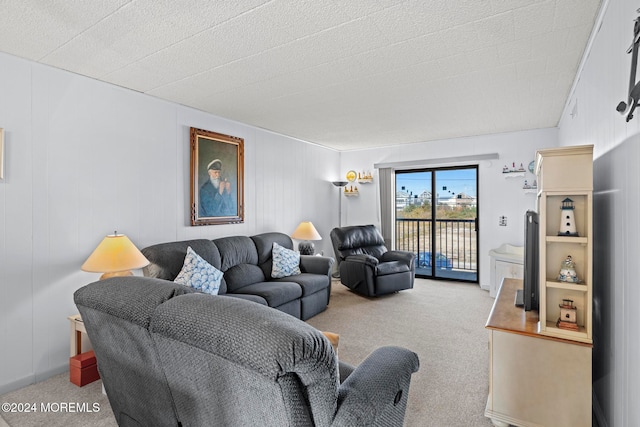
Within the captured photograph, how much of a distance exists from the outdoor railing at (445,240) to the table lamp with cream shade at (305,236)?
78.1 inches

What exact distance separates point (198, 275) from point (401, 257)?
10.2ft

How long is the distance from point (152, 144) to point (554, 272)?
11.7ft

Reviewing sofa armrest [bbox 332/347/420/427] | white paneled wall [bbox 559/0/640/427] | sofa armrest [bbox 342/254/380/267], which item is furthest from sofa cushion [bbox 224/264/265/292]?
white paneled wall [bbox 559/0/640/427]

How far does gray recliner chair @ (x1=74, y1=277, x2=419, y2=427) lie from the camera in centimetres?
93

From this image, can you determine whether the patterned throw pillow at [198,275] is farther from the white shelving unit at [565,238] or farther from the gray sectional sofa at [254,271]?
the white shelving unit at [565,238]

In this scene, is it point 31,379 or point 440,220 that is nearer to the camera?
point 31,379

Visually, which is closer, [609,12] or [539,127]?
[609,12]

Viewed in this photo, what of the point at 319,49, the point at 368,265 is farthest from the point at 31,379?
the point at 368,265

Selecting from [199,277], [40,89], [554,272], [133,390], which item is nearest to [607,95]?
[554,272]

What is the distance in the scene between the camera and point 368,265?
15.3ft

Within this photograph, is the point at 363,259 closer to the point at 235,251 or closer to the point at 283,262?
the point at 283,262

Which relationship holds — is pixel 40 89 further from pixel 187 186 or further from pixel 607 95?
pixel 607 95

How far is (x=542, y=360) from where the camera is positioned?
1.87m
